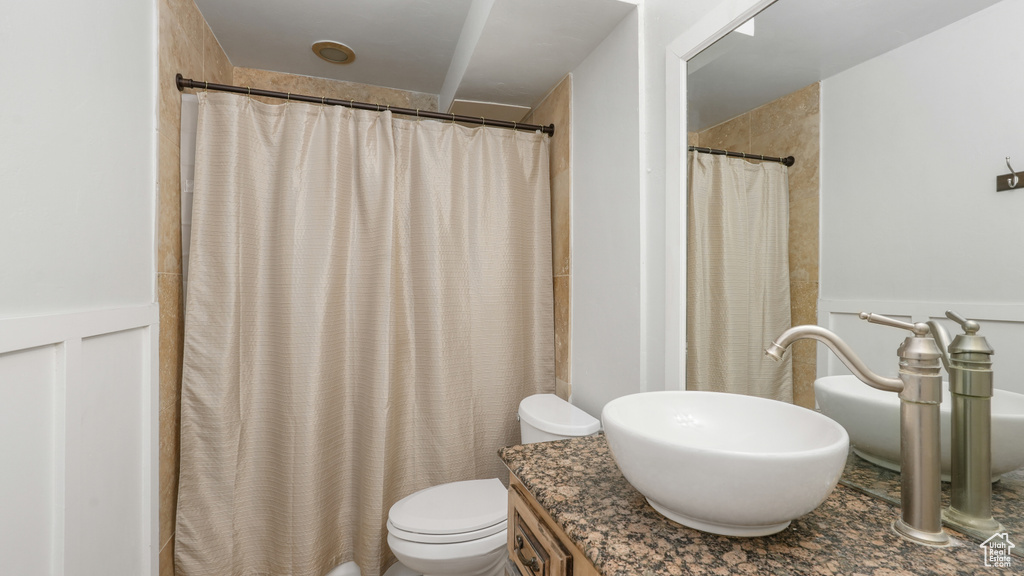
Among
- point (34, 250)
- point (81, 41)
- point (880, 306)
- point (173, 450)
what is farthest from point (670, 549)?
point (173, 450)

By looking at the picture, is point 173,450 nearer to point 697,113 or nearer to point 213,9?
point 213,9

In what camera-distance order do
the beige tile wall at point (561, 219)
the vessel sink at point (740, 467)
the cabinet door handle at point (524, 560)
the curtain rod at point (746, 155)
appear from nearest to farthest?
the vessel sink at point (740, 467)
the cabinet door handle at point (524, 560)
the curtain rod at point (746, 155)
the beige tile wall at point (561, 219)

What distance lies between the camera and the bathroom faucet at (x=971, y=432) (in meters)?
0.65

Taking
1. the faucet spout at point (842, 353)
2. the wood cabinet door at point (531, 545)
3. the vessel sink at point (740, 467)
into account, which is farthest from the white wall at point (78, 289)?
the faucet spout at point (842, 353)

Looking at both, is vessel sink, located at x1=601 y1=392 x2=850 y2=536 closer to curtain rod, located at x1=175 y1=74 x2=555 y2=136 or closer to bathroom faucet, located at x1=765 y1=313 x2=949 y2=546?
bathroom faucet, located at x1=765 y1=313 x2=949 y2=546

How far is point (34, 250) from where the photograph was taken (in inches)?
35.6

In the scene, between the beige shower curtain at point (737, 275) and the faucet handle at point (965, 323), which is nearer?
the faucet handle at point (965, 323)

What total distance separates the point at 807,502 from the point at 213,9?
2353 millimetres

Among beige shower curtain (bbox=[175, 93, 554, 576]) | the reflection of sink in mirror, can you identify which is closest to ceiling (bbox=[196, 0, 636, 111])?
beige shower curtain (bbox=[175, 93, 554, 576])

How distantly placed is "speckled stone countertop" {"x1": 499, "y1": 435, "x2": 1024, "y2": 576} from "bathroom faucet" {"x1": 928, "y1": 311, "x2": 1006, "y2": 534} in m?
0.04

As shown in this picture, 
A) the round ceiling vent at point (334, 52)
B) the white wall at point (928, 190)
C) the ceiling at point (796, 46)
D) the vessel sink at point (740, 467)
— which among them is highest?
the round ceiling vent at point (334, 52)

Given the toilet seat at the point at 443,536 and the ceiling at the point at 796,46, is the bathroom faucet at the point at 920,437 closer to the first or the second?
the ceiling at the point at 796,46

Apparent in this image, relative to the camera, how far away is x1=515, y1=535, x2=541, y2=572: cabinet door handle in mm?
852

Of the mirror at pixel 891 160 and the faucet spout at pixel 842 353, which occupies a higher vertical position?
the mirror at pixel 891 160
